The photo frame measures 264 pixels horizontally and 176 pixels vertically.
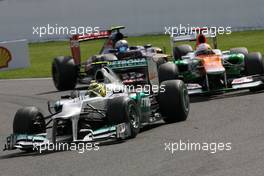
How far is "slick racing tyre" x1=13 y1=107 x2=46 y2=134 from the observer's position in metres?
10.7

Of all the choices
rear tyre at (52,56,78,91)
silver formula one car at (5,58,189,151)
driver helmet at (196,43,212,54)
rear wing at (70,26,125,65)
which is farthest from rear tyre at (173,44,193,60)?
silver formula one car at (5,58,189,151)

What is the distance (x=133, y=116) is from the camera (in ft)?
35.5

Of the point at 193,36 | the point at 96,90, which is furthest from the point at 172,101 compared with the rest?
the point at 193,36

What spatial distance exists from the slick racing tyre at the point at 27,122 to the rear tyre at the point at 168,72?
17.5 feet

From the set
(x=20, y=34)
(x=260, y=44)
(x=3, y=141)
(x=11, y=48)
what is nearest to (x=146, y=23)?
(x=20, y=34)

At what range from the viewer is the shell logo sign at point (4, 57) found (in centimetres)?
1812

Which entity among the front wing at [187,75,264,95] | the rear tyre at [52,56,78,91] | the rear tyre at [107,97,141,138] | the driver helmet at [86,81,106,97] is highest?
the driver helmet at [86,81,106,97]

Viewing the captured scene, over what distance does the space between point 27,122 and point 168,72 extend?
5.70m

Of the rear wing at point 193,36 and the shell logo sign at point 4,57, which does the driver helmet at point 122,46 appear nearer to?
the rear wing at point 193,36

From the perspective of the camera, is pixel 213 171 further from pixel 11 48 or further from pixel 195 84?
pixel 11 48

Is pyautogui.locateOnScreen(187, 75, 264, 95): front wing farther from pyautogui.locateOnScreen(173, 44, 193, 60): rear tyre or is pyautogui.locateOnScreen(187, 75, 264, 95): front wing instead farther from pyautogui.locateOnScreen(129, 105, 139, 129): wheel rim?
pyautogui.locateOnScreen(129, 105, 139, 129): wheel rim

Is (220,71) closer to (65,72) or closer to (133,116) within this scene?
(133,116)

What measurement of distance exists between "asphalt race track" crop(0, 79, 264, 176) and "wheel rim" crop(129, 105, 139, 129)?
8.2 inches

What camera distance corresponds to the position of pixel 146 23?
152ft
